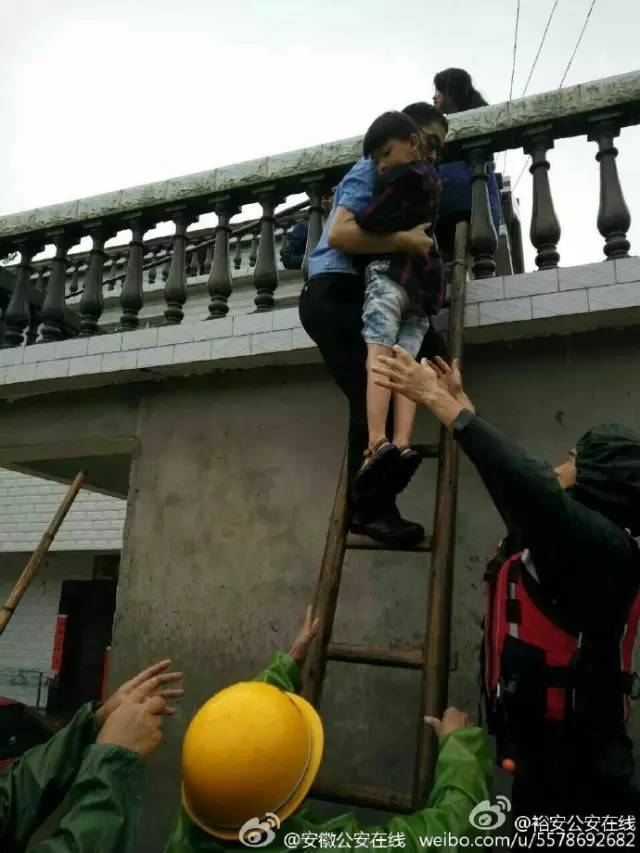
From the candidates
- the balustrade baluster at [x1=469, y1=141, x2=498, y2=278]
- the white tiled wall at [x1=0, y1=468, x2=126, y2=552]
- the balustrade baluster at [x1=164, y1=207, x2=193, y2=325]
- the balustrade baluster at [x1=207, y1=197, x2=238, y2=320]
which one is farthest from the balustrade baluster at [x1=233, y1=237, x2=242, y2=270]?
the balustrade baluster at [x1=469, y1=141, x2=498, y2=278]

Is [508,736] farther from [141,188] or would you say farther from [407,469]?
[141,188]

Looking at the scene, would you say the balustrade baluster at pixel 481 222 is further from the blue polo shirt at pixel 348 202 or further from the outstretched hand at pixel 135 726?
the outstretched hand at pixel 135 726

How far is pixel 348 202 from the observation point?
227cm

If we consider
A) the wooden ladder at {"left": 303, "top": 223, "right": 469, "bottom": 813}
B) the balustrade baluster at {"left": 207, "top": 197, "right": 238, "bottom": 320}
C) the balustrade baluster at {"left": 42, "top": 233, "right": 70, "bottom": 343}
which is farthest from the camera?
the balustrade baluster at {"left": 42, "top": 233, "right": 70, "bottom": 343}

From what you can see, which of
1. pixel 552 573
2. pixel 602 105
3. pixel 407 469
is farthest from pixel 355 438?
pixel 602 105

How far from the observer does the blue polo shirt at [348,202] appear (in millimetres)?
2262

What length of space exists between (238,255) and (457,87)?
16.4ft

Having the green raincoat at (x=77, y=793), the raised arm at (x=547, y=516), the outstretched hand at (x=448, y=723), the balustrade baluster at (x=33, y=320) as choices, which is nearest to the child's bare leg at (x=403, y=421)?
the raised arm at (x=547, y=516)

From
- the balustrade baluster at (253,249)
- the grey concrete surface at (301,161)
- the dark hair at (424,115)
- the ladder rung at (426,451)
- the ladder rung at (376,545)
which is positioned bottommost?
the ladder rung at (376,545)

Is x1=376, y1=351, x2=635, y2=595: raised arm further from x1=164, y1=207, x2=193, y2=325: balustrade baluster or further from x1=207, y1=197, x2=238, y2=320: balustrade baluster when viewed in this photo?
x1=164, y1=207, x2=193, y2=325: balustrade baluster

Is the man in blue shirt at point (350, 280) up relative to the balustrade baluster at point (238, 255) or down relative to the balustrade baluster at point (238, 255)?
down

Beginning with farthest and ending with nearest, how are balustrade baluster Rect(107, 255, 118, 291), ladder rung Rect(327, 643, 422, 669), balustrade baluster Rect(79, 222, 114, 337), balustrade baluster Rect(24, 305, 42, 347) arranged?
balustrade baluster Rect(107, 255, 118, 291), balustrade baluster Rect(24, 305, 42, 347), balustrade baluster Rect(79, 222, 114, 337), ladder rung Rect(327, 643, 422, 669)

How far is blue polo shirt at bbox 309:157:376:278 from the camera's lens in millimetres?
2262

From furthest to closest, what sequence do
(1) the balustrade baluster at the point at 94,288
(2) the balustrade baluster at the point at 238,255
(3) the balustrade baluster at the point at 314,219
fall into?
(2) the balustrade baluster at the point at 238,255 → (1) the balustrade baluster at the point at 94,288 → (3) the balustrade baluster at the point at 314,219
